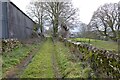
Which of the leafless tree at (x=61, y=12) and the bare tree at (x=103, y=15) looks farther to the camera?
the leafless tree at (x=61, y=12)

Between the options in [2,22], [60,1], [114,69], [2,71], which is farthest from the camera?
[60,1]

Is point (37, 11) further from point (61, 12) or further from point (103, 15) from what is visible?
point (103, 15)

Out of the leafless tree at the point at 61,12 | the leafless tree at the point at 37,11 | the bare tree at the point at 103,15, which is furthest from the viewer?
the leafless tree at the point at 37,11

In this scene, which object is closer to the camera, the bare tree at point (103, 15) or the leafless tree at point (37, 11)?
the bare tree at point (103, 15)

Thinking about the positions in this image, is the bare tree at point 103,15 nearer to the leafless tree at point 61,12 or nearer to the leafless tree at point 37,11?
the leafless tree at point 61,12

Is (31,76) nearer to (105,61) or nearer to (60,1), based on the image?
(105,61)

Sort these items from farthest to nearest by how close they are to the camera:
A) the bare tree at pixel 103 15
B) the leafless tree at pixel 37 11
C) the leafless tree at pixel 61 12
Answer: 1. the leafless tree at pixel 37 11
2. the leafless tree at pixel 61 12
3. the bare tree at pixel 103 15

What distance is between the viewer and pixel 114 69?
13.8ft

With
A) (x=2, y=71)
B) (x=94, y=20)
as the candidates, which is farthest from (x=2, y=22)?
(x=94, y=20)

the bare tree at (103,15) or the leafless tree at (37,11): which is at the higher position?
the leafless tree at (37,11)

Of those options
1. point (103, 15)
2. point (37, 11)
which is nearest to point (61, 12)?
point (37, 11)

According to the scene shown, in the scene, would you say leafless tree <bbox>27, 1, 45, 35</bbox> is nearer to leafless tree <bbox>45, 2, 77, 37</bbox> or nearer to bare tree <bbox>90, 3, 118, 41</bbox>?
leafless tree <bbox>45, 2, 77, 37</bbox>

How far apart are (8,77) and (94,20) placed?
19.3 m

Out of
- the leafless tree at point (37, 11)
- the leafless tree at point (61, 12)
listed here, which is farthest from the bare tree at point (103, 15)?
the leafless tree at point (37, 11)
